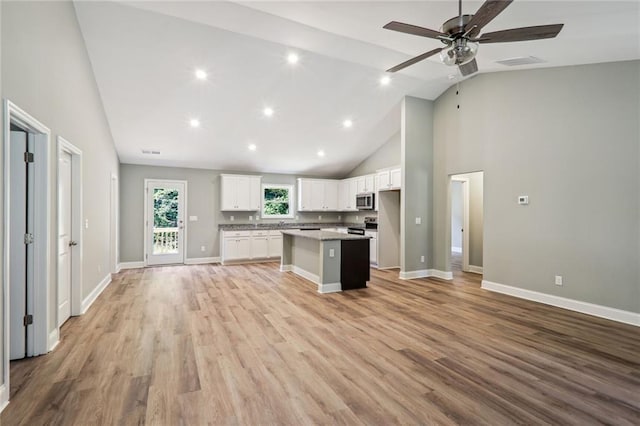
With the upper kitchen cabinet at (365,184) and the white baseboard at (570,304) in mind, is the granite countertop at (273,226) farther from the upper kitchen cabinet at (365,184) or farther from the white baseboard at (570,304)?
the white baseboard at (570,304)

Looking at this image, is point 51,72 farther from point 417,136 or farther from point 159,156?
point 417,136

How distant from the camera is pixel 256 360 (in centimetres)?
278

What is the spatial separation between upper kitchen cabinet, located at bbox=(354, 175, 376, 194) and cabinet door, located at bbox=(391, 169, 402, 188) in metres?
0.78

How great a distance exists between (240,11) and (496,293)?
5465 millimetres

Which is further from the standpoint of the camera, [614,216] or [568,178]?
[568,178]

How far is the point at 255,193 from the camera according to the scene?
8.45 meters

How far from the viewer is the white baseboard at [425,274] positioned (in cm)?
614

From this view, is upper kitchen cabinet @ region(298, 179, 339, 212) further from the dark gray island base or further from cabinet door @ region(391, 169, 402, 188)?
the dark gray island base

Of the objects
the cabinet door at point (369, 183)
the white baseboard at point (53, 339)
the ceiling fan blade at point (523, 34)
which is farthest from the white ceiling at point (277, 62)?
the white baseboard at point (53, 339)

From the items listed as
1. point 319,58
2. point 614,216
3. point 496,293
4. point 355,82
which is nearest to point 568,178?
point 614,216

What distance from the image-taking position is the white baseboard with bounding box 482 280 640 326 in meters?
3.75

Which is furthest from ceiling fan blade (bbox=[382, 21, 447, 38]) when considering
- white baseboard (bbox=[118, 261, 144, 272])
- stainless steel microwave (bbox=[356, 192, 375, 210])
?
white baseboard (bbox=[118, 261, 144, 272])

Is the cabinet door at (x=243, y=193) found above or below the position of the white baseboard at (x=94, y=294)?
above

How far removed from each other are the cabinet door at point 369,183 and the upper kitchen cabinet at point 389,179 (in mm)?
295
